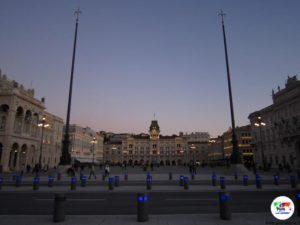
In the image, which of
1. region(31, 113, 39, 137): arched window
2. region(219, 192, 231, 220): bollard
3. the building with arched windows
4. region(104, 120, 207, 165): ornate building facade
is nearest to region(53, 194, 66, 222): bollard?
region(219, 192, 231, 220): bollard

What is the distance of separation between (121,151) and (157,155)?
2508 cm

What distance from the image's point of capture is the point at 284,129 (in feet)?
190

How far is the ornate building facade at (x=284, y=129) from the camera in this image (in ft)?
176

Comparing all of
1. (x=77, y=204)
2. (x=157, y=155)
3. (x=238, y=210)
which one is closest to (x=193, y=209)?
(x=238, y=210)

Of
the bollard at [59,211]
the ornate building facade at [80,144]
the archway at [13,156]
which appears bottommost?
the bollard at [59,211]

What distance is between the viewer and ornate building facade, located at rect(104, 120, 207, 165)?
156m

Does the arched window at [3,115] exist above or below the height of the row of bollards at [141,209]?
above

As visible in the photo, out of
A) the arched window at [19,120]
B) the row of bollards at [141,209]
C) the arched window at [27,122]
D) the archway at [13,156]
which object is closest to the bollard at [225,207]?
the row of bollards at [141,209]

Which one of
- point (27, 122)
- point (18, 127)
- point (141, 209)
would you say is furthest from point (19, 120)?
point (141, 209)

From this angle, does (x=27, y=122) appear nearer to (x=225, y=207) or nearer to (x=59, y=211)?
(x=59, y=211)

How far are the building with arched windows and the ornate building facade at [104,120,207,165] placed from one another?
88285 millimetres

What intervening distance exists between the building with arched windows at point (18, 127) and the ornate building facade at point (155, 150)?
290ft

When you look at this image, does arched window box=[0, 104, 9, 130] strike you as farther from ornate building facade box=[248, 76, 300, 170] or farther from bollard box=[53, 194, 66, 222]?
ornate building facade box=[248, 76, 300, 170]

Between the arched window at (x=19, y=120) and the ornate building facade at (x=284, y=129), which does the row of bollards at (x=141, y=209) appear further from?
the arched window at (x=19, y=120)
